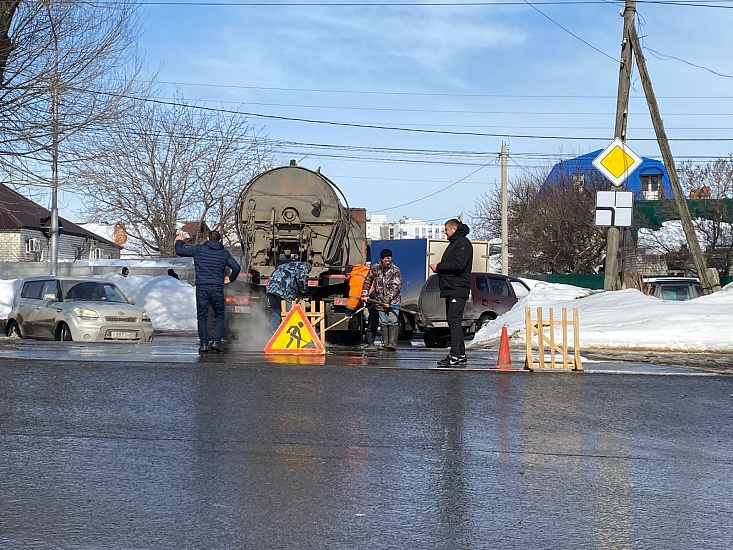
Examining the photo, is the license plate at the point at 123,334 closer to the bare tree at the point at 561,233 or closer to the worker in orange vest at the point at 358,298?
the worker in orange vest at the point at 358,298

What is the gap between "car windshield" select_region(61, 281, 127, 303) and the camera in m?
18.7

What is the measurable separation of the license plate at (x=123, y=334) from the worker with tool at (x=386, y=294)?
5.12m

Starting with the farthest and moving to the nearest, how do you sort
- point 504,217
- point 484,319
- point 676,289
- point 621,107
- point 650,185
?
point 650,185
point 504,217
point 676,289
point 484,319
point 621,107

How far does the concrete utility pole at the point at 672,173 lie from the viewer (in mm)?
19677

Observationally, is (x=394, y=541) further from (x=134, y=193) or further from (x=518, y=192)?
(x=518, y=192)

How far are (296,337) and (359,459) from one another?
6900mm

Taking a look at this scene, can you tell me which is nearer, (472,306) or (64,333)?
(64,333)

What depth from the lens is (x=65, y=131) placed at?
18.5 metres

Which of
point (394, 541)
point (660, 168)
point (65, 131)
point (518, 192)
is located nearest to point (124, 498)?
point (394, 541)

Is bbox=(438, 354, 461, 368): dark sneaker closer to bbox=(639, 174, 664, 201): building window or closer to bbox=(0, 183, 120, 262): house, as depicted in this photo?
bbox=(0, 183, 120, 262): house

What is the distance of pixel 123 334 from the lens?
17.8m

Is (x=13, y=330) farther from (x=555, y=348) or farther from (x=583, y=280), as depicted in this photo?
(x=583, y=280)

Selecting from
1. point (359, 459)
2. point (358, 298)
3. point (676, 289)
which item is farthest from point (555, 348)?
point (676, 289)

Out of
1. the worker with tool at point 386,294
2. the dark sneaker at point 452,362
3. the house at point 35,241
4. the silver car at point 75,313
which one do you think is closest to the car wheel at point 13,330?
the silver car at point 75,313
